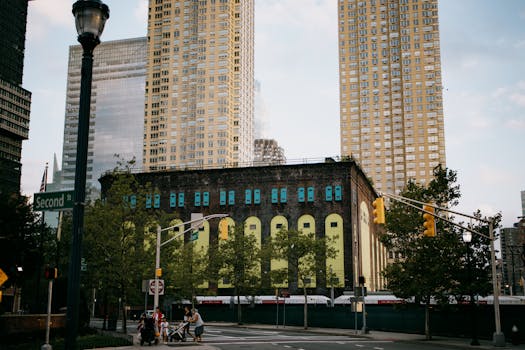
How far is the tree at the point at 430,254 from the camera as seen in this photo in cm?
3550

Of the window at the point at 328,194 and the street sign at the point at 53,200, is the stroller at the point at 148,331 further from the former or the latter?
the window at the point at 328,194

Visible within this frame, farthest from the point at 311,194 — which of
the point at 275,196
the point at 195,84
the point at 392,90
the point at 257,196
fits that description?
the point at 195,84

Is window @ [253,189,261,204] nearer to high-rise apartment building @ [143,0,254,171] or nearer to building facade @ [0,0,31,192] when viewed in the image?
building facade @ [0,0,31,192]

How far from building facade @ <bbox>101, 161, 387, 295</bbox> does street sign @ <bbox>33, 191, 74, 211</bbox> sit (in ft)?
191

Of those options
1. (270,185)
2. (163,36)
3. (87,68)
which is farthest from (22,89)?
(87,68)

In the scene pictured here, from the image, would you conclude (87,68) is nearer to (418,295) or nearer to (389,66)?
(418,295)

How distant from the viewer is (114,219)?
40219mm

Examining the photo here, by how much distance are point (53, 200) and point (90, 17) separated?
Answer: 148 inches

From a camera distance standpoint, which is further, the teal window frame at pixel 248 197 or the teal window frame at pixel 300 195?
the teal window frame at pixel 248 197

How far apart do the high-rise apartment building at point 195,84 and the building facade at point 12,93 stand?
123ft

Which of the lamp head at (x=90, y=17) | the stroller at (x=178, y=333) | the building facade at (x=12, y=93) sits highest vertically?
the building facade at (x=12, y=93)

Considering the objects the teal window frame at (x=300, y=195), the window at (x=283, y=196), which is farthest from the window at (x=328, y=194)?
the window at (x=283, y=196)

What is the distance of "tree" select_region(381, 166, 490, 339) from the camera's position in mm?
35500

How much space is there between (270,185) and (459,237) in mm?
39039
